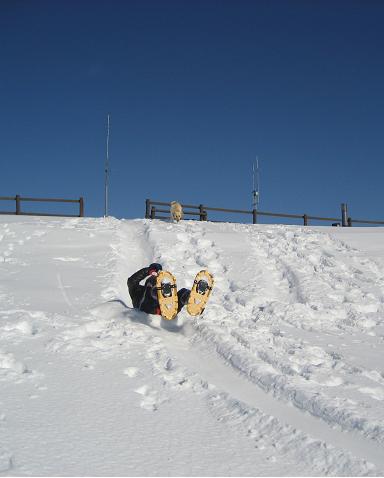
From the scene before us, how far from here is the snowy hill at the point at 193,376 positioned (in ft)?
11.3

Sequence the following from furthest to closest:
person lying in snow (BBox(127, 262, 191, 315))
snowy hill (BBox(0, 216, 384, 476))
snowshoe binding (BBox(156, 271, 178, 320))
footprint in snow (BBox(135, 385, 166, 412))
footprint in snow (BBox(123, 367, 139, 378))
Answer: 1. person lying in snow (BBox(127, 262, 191, 315))
2. snowshoe binding (BBox(156, 271, 178, 320))
3. footprint in snow (BBox(123, 367, 139, 378))
4. footprint in snow (BBox(135, 385, 166, 412))
5. snowy hill (BBox(0, 216, 384, 476))

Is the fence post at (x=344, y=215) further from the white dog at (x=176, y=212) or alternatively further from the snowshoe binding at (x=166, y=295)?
the snowshoe binding at (x=166, y=295)

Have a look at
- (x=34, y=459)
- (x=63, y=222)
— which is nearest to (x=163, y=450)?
(x=34, y=459)

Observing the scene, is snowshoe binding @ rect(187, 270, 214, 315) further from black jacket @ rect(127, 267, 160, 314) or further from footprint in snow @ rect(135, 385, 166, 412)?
footprint in snow @ rect(135, 385, 166, 412)

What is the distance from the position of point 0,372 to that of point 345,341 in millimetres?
4816

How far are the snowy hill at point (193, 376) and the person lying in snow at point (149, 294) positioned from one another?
18 cm

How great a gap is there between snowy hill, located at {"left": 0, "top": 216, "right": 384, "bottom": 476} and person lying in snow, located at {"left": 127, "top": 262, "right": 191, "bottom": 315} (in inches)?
7.1

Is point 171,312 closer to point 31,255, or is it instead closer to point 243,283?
point 243,283

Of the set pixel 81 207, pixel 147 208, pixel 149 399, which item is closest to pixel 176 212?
pixel 147 208

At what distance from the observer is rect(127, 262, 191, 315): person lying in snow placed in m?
7.01

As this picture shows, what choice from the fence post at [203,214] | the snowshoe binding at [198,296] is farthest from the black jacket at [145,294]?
the fence post at [203,214]

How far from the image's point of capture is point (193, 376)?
200 inches

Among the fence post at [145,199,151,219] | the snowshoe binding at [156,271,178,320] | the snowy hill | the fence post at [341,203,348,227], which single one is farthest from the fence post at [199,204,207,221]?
the snowshoe binding at [156,271,178,320]

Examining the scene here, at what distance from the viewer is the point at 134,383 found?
15.6 feet
